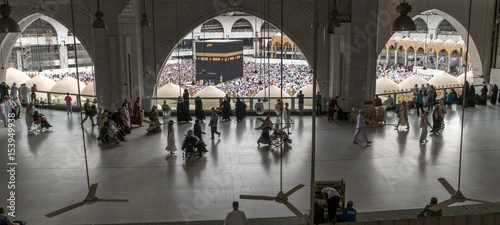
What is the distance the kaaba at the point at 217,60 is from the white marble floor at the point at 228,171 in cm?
2144

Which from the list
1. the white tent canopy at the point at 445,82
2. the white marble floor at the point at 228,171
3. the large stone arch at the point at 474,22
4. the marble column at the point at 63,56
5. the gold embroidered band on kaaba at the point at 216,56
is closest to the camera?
the white marble floor at the point at 228,171

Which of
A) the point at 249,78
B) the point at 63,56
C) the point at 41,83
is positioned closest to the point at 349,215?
the point at 41,83

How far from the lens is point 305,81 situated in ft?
105

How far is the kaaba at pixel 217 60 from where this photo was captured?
34719 millimetres

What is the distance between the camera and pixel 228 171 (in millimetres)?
9883

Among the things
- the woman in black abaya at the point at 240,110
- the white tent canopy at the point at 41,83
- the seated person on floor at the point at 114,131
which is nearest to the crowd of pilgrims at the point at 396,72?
the woman in black abaya at the point at 240,110

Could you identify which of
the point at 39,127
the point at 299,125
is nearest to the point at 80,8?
the point at 39,127

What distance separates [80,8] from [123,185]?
10439mm

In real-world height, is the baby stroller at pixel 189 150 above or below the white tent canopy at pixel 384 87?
below

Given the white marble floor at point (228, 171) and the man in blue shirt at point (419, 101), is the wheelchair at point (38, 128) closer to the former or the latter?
the white marble floor at point (228, 171)

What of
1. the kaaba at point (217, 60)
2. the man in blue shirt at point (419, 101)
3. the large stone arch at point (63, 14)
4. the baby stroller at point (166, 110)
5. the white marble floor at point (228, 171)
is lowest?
the white marble floor at point (228, 171)

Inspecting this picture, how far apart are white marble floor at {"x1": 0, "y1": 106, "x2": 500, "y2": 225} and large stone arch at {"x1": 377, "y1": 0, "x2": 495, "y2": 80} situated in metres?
5.58

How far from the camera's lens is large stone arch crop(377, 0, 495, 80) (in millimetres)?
17625

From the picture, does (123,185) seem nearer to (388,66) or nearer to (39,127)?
(39,127)
